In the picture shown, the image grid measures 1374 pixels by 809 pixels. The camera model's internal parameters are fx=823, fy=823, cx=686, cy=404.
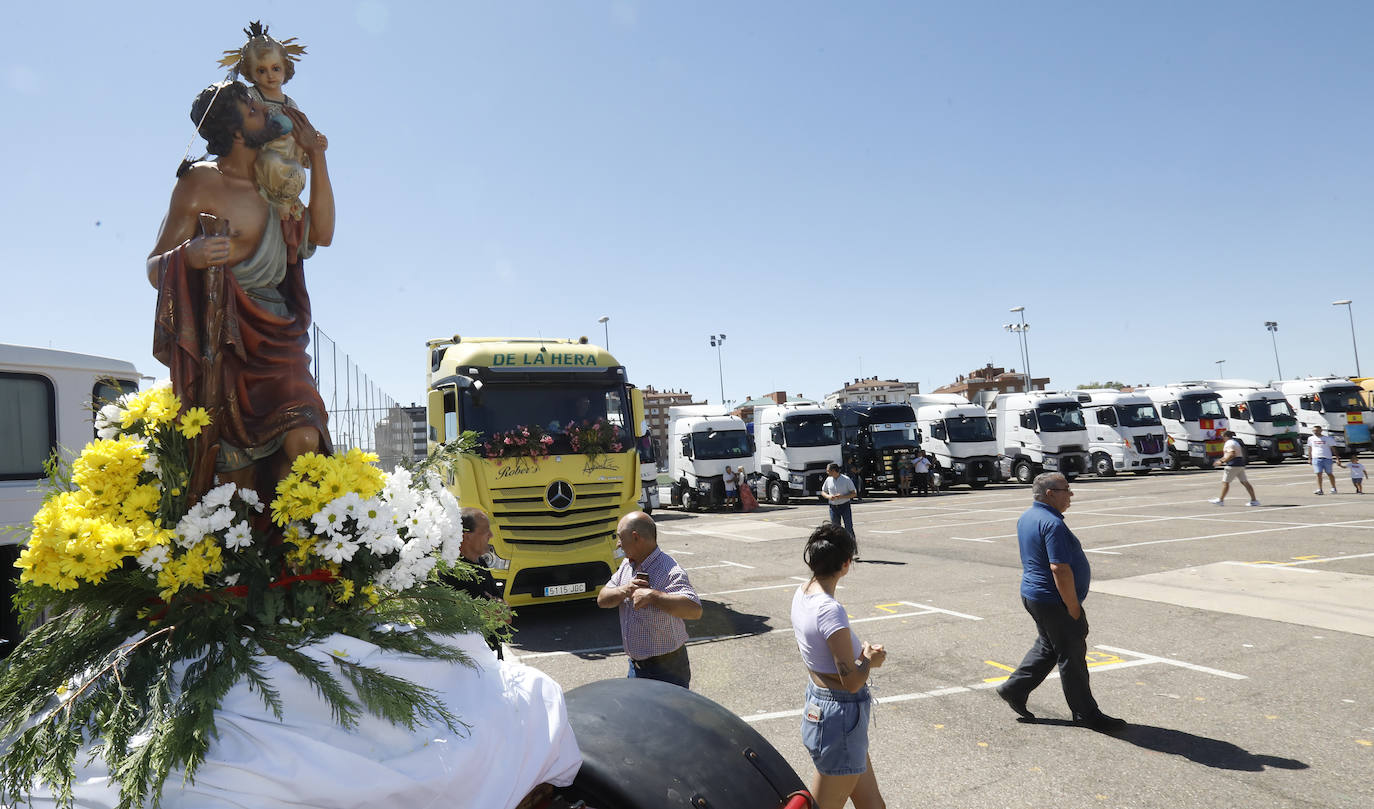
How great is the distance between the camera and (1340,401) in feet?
102

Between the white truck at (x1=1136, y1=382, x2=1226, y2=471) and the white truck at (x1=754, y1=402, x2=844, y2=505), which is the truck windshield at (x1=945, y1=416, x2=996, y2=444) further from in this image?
the white truck at (x1=1136, y1=382, x2=1226, y2=471)

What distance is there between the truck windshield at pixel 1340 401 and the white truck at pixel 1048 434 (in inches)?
372

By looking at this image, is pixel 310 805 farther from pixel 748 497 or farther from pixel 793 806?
pixel 748 497

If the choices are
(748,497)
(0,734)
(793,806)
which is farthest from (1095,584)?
(748,497)


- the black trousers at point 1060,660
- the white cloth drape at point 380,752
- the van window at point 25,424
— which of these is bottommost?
the black trousers at point 1060,660

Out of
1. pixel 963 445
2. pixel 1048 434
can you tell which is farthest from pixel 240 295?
pixel 1048 434

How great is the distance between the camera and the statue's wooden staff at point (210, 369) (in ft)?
7.09

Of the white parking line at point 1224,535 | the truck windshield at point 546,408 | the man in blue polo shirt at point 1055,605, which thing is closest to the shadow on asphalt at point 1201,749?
the man in blue polo shirt at point 1055,605

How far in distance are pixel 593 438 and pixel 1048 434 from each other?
80.7ft

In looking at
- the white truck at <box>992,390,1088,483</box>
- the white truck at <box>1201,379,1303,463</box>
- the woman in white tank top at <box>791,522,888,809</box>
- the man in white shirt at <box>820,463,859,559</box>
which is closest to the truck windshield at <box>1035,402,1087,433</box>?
the white truck at <box>992,390,1088,483</box>

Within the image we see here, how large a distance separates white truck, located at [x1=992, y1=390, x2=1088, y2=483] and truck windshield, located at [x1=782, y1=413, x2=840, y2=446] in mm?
7687

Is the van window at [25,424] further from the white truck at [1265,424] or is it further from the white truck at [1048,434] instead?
the white truck at [1265,424]

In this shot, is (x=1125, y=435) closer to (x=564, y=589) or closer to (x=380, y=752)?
(x=564, y=589)

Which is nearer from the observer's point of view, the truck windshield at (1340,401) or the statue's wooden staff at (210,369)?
the statue's wooden staff at (210,369)
